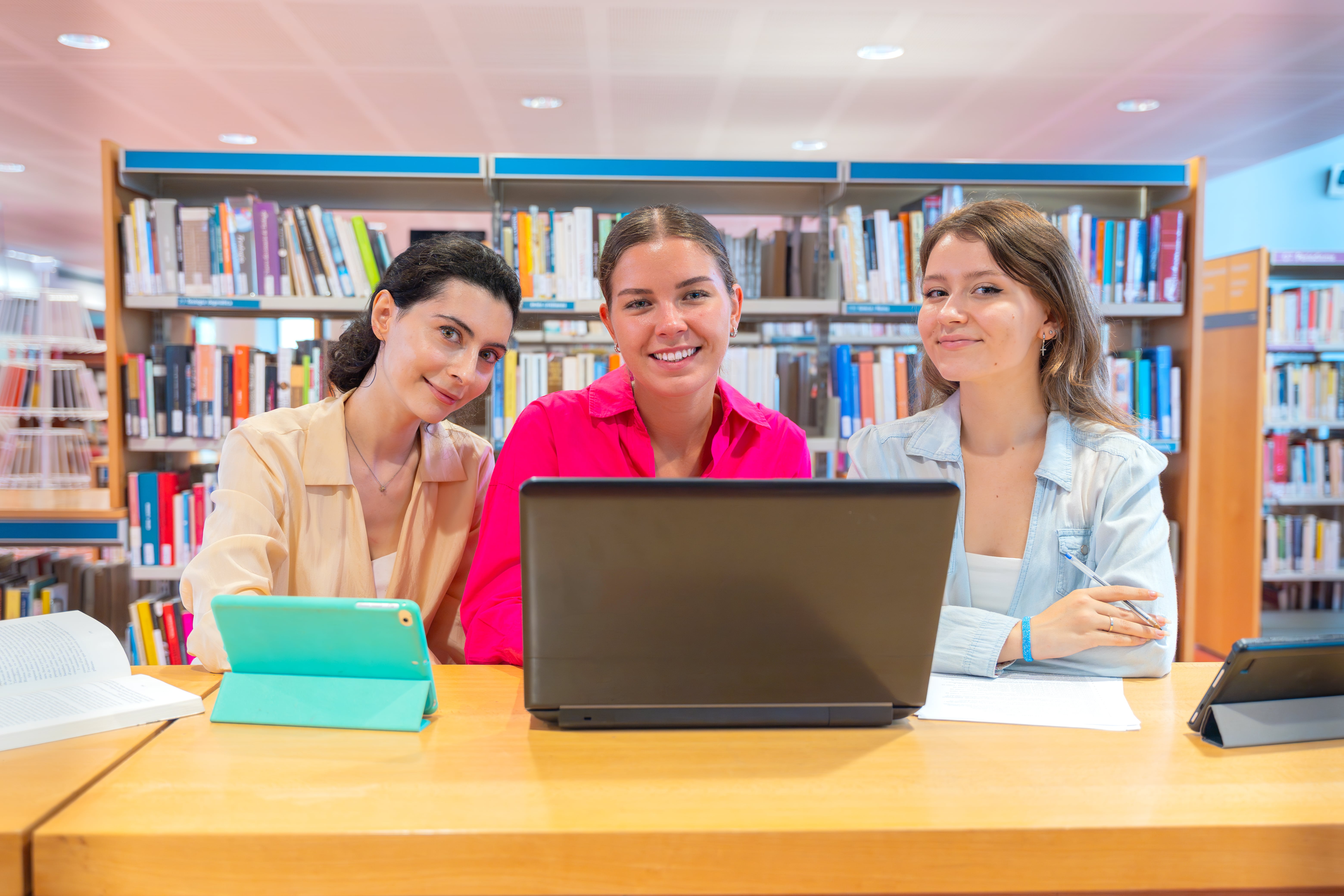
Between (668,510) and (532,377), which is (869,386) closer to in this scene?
(532,377)

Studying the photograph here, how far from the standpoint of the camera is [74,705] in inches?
38.9

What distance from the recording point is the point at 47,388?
12.3ft

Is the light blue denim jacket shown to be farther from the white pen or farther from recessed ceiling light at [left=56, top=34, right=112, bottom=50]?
recessed ceiling light at [left=56, top=34, right=112, bottom=50]

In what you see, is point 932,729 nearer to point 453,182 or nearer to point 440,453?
point 440,453

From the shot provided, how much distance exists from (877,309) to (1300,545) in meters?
3.06

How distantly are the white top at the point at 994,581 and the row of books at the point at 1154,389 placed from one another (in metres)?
2.10

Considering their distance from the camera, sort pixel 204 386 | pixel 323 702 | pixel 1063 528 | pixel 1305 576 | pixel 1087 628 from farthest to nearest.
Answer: pixel 1305 576 < pixel 204 386 < pixel 1063 528 < pixel 1087 628 < pixel 323 702

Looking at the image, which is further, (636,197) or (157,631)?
(636,197)

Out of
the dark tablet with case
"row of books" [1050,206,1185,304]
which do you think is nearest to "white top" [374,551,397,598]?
the dark tablet with case

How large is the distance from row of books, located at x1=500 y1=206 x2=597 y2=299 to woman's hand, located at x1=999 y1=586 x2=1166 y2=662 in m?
2.19

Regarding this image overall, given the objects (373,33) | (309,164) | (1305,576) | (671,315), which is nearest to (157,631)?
(309,164)

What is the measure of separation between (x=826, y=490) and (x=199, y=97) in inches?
225

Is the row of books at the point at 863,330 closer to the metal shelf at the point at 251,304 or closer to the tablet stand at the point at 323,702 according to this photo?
the metal shelf at the point at 251,304

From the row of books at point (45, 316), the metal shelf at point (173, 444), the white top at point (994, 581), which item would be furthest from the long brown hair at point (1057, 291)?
the row of books at point (45, 316)
